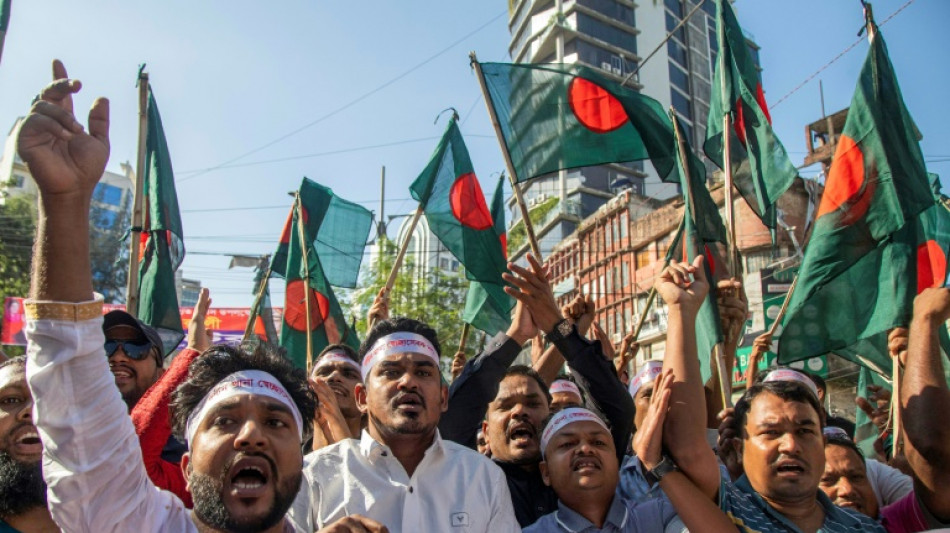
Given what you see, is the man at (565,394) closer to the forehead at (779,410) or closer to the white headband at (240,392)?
the forehead at (779,410)

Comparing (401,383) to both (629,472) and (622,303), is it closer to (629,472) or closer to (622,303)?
(629,472)

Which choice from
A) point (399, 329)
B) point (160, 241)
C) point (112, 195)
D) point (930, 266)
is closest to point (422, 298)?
point (160, 241)

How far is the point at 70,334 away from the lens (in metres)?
1.78

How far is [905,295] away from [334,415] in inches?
158

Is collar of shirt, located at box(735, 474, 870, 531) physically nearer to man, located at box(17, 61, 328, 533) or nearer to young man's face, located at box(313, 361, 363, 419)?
man, located at box(17, 61, 328, 533)

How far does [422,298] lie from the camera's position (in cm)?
2364

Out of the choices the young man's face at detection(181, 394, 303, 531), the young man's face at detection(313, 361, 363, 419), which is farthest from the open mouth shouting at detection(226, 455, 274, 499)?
the young man's face at detection(313, 361, 363, 419)

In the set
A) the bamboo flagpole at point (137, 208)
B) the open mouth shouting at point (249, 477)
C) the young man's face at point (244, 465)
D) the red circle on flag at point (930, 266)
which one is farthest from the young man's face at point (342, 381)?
the red circle on flag at point (930, 266)

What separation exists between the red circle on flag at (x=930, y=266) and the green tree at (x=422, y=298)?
646 inches

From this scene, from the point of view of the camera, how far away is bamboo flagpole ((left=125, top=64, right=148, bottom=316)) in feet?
19.9

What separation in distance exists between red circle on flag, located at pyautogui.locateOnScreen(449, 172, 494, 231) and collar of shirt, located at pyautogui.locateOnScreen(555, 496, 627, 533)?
4.54 metres

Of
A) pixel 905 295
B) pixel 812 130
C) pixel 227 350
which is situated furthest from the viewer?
pixel 812 130

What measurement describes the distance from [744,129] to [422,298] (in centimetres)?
1757

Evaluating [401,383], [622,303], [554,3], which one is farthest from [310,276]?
[554,3]
